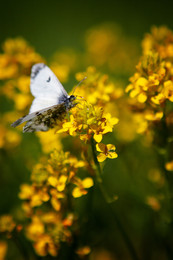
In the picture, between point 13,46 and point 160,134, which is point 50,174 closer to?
point 160,134

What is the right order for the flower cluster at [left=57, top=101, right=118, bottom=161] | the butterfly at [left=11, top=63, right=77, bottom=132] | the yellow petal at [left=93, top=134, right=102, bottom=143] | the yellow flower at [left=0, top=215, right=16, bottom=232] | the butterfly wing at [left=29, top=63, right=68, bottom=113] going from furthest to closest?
the butterfly wing at [left=29, top=63, right=68, bottom=113]
the butterfly at [left=11, top=63, right=77, bottom=132]
the yellow flower at [left=0, top=215, right=16, bottom=232]
the flower cluster at [left=57, top=101, right=118, bottom=161]
the yellow petal at [left=93, top=134, right=102, bottom=143]

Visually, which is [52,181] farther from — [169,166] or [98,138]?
[169,166]

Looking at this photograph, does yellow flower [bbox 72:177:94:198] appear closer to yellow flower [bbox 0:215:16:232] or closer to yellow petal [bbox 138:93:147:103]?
yellow flower [bbox 0:215:16:232]

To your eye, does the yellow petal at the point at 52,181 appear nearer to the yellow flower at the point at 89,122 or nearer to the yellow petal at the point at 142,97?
the yellow flower at the point at 89,122

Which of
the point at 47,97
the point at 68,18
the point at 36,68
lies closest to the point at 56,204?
the point at 47,97

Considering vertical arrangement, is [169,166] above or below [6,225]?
below

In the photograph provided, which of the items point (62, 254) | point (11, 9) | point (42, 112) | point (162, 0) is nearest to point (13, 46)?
point (42, 112)

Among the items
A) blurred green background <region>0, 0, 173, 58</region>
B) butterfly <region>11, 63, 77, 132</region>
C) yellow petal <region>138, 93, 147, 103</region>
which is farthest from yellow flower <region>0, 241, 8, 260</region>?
blurred green background <region>0, 0, 173, 58</region>

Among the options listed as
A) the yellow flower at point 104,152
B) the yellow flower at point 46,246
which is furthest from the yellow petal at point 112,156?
the yellow flower at point 46,246
